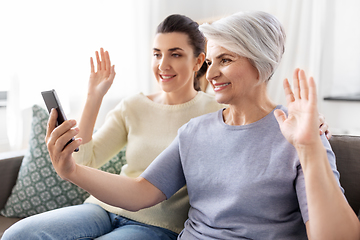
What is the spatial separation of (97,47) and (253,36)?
162cm

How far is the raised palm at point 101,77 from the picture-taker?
1445 millimetres

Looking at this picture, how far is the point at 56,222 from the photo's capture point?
3.85 feet

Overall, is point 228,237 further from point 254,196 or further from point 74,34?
point 74,34

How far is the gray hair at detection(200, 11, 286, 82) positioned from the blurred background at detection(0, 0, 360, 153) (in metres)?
1.32

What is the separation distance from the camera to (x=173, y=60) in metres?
1.50

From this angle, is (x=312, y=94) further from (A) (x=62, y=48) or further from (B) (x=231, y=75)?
(A) (x=62, y=48)

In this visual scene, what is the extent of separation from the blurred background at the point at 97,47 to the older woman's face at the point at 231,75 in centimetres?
134

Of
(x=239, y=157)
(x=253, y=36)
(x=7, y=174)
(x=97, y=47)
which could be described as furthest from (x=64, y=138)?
(x=97, y=47)

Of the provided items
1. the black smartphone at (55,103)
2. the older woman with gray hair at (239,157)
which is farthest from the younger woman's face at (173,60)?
the black smartphone at (55,103)

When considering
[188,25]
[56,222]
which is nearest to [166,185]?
[56,222]

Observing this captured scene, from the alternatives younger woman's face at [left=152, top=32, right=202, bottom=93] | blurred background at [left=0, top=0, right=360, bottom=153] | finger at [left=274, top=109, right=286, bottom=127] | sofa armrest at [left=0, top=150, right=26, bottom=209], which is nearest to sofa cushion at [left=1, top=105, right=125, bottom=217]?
sofa armrest at [left=0, top=150, right=26, bottom=209]

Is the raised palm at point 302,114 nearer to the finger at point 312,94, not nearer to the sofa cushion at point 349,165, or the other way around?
the finger at point 312,94

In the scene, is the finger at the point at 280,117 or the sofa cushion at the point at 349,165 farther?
the sofa cushion at the point at 349,165

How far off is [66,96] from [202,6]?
1.40 meters
